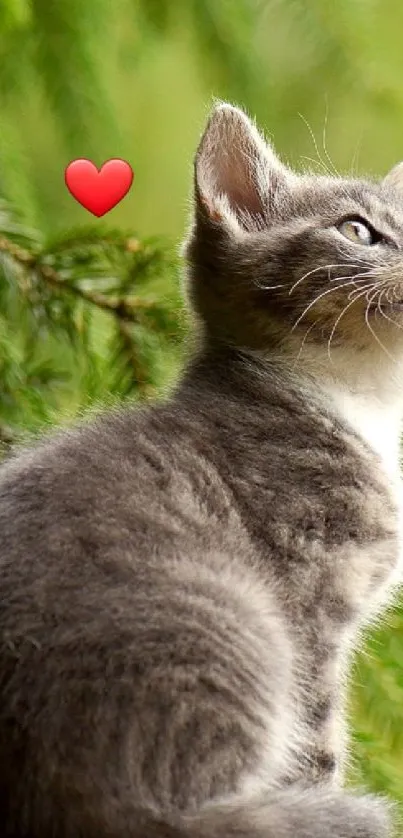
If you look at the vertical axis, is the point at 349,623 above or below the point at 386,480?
below

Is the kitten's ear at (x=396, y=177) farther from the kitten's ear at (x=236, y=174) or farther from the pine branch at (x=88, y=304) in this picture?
the pine branch at (x=88, y=304)

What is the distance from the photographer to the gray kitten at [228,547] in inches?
29.9

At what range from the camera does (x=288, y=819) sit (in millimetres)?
783

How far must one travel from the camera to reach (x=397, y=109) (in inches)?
52.4

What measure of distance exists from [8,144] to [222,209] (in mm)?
309

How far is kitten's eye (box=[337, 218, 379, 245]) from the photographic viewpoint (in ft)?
3.57

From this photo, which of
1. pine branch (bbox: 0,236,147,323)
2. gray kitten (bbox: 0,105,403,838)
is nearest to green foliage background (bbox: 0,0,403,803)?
pine branch (bbox: 0,236,147,323)

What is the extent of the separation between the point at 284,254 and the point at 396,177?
10.3 inches

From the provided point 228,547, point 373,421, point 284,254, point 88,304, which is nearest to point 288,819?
point 228,547

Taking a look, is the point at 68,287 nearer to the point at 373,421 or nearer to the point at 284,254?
the point at 284,254

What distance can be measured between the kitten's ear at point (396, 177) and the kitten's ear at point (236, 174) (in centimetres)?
14

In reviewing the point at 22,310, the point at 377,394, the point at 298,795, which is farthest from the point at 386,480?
the point at 22,310

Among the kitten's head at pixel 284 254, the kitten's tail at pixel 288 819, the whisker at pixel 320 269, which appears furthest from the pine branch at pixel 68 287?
the kitten's tail at pixel 288 819

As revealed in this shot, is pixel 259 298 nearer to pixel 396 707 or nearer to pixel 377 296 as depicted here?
pixel 377 296
